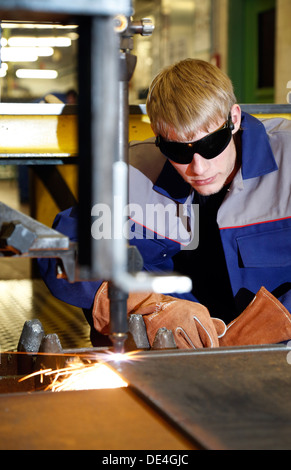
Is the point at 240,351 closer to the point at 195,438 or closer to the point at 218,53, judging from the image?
the point at 195,438

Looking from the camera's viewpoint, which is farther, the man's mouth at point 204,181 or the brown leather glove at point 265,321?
the man's mouth at point 204,181

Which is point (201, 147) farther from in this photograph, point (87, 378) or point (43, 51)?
point (43, 51)

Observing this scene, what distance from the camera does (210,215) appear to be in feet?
6.81

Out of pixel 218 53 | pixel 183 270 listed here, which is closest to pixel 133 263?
pixel 183 270

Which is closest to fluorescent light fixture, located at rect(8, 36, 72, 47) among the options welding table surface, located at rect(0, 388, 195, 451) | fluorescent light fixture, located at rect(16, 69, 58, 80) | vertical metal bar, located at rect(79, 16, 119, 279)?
fluorescent light fixture, located at rect(16, 69, 58, 80)

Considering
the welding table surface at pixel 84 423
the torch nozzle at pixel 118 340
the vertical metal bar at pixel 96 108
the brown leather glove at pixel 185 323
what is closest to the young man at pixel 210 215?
the brown leather glove at pixel 185 323

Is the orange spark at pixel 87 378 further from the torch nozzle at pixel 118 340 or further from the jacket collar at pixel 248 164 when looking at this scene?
the jacket collar at pixel 248 164

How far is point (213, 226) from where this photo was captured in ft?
6.77

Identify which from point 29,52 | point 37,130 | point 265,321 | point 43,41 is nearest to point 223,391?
point 265,321

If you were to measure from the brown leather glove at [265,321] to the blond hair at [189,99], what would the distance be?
50 centimetres

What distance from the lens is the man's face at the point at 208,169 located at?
1781 millimetres

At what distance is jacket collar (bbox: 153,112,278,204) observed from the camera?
1962 mm
